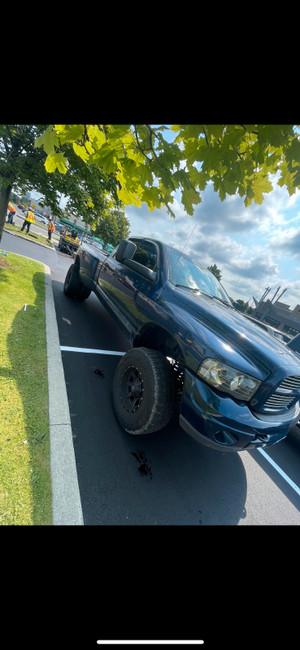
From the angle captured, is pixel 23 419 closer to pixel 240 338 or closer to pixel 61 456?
pixel 61 456

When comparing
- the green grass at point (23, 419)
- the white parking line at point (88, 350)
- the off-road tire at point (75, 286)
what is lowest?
the white parking line at point (88, 350)

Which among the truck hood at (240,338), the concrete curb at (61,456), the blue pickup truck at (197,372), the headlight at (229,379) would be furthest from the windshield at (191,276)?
the concrete curb at (61,456)

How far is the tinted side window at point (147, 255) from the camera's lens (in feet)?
9.95

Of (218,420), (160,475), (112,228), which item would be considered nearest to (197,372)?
(218,420)

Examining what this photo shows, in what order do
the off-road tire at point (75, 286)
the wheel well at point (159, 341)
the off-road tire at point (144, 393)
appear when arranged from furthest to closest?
1. the off-road tire at point (75, 286)
2. the wheel well at point (159, 341)
3. the off-road tire at point (144, 393)

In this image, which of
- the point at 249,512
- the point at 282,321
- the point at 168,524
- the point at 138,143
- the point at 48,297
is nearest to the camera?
the point at 138,143

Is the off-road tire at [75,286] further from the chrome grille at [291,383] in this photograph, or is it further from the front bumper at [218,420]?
the chrome grille at [291,383]

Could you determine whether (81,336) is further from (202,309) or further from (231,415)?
(231,415)

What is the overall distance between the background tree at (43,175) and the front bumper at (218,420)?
429 centimetres
